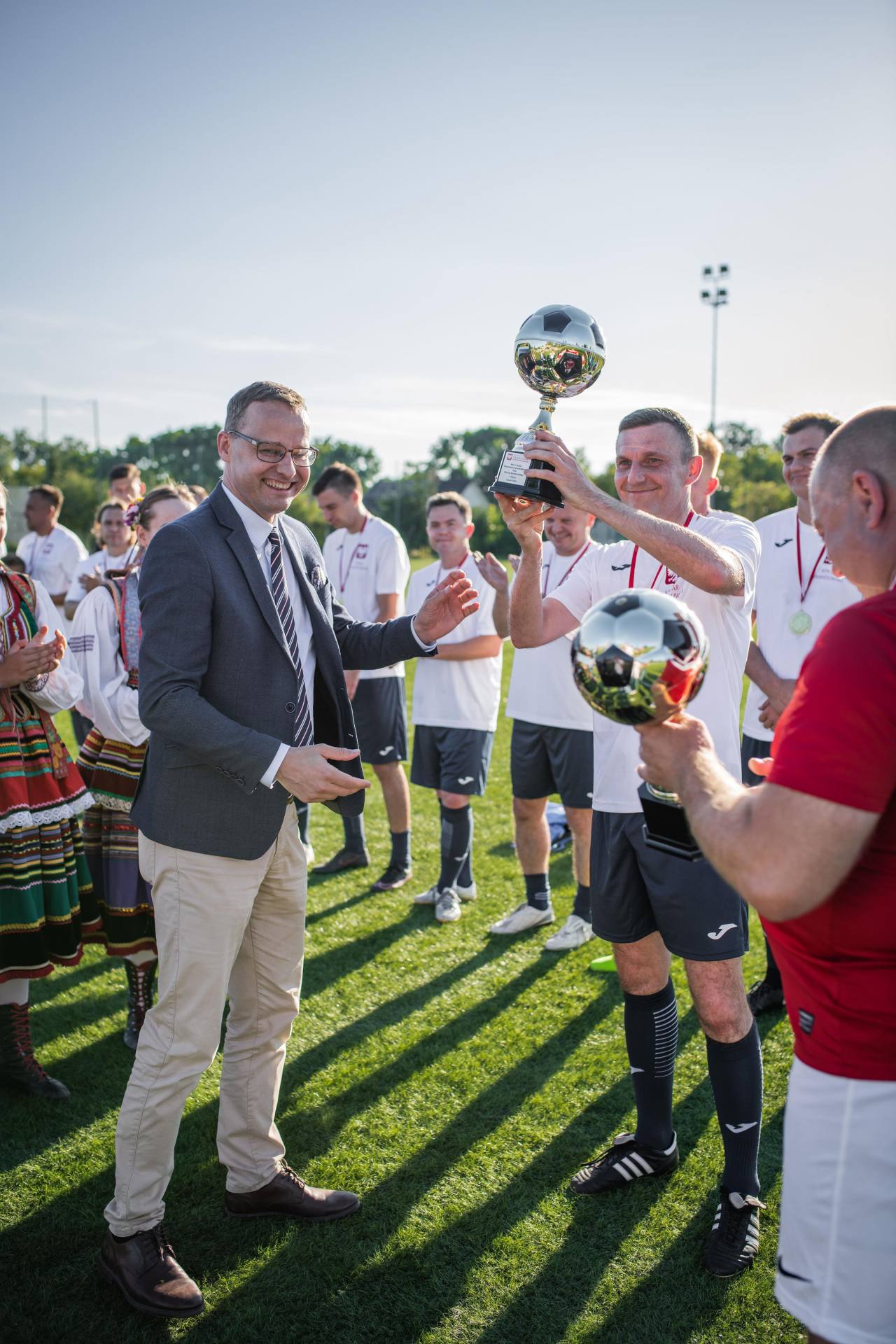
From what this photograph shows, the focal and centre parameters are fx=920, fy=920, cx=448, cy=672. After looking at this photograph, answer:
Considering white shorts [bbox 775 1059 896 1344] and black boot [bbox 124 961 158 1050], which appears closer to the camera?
white shorts [bbox 775 1059 896 1344]

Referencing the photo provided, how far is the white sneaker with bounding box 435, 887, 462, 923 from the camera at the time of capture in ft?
18.8

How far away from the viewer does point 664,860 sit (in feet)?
9.80

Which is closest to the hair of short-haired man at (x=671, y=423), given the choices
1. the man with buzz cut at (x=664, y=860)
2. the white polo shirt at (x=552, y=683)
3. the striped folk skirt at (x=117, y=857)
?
the man with buzz cut at (x=664, y=860)

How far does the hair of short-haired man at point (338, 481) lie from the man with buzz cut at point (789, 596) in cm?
317

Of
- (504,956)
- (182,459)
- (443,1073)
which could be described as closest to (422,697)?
(504,956)

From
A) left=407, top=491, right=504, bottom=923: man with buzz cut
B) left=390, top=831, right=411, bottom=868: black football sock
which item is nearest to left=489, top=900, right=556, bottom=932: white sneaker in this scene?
left=407, top=491, right=504, bottom=923: man with buzz cut

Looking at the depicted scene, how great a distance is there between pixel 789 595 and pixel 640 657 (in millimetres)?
2903

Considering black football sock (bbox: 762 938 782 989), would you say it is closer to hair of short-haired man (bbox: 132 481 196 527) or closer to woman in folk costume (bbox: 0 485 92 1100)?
woman in folk costume (bbox: 0 485 92 1100)

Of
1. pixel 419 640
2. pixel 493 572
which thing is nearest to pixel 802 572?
pixel 493 572

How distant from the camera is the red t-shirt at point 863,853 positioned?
1459mm

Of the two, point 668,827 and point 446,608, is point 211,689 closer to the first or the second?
point 446,608

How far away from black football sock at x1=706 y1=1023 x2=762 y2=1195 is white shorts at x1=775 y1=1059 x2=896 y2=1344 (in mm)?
1347

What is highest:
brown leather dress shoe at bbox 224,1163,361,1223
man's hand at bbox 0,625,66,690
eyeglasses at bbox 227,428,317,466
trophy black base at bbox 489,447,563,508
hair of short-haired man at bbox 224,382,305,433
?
hair of short-haired man at bbox 224,382,305,433

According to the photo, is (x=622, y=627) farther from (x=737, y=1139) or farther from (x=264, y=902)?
(x=737, y=1139)
